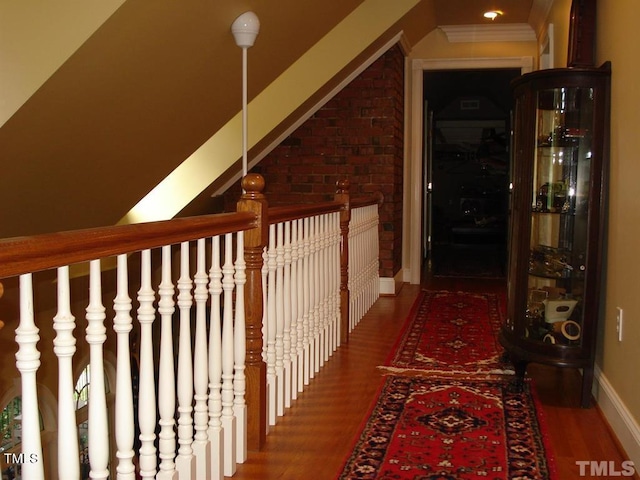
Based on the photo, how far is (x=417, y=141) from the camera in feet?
22.0

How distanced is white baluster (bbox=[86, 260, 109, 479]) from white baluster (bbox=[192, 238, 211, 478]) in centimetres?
58

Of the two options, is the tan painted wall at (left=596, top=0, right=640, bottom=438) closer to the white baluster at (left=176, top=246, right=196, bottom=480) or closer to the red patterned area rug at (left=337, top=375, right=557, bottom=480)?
the red patterned area rug at (left=337, top=375, right=557, bottom=480)

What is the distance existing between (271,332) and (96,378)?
1421 mm

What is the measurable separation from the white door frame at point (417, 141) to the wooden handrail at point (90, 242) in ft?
15.2

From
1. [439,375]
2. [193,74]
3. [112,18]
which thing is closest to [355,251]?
[439,375]

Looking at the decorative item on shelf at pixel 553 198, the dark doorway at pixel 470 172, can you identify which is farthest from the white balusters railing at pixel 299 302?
the dark doorway at pixel 470 172

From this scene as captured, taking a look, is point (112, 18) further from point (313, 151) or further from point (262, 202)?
point (313, 151)

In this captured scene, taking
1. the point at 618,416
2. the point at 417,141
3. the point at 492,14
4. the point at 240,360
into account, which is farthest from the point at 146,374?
the point at 417,141

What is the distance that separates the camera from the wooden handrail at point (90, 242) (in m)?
1.23

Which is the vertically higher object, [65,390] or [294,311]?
[65,390]

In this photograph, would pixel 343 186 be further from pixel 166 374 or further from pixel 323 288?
pixel 166 374

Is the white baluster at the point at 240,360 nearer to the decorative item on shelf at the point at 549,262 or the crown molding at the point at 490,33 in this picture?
the decorative item on shelf at the point at 549,262

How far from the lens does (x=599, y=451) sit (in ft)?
8.54

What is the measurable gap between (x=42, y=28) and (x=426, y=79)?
6.67 m
